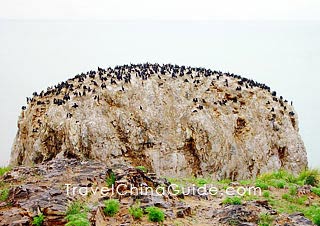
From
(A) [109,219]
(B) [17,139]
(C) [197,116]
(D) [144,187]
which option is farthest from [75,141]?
(A) [109,219]

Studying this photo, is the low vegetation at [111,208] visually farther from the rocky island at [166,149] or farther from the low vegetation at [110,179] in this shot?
the low vegetation at [110,179]

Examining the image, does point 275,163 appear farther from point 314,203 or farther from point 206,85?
point 314,203

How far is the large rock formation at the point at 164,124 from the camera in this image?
76.7ft

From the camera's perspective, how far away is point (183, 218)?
39.9ft

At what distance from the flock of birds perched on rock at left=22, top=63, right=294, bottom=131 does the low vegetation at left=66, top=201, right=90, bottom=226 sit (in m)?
12.7

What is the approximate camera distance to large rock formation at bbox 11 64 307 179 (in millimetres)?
23391

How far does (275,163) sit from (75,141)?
13526mm

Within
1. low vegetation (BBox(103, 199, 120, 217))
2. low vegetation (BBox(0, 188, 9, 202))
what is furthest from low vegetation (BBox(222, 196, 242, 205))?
low vegetation (BBox(0, 188, 9, 202))

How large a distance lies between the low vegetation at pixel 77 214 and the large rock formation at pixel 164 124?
11171 mm

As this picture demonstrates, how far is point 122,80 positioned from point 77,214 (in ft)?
55.1

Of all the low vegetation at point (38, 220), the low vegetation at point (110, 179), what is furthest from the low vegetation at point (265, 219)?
the low vegetation at point (38, 220)

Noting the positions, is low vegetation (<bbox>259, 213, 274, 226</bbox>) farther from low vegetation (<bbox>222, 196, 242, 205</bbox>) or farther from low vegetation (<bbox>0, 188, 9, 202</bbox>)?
low vegetation (<bbox>0, 188, 9, 202</bbox>)

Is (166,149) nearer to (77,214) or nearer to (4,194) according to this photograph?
(4,194)

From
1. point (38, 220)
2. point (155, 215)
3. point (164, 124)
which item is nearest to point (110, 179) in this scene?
point (155, 215)
